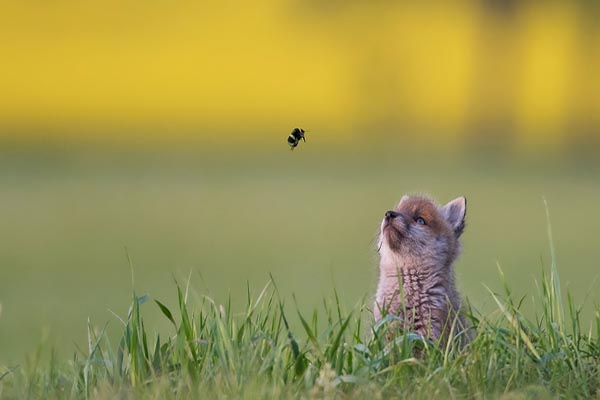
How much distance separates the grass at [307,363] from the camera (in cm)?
340

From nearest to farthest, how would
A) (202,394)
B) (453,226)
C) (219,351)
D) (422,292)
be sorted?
(202,394), (219,351), (422,292), (453,226)

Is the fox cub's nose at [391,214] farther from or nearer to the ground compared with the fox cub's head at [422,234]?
farther from the ground

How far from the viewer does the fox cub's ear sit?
494 centimetres

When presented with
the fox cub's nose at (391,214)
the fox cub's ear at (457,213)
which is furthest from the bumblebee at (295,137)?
the fox cub's ear at (457,213)

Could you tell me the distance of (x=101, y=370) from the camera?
3812 mm

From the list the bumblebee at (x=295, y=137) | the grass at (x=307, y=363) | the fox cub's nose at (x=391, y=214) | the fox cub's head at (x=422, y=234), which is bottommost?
the grass at (x=307, y=363)

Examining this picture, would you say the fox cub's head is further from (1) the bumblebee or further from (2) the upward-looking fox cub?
(1) the bumblebee

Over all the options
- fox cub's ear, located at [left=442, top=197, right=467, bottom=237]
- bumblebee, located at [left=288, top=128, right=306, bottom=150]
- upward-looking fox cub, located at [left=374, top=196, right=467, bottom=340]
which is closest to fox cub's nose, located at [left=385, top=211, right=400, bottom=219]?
upward-looking fox cub, located at [left=374, top=196, right=467, bottom=340]

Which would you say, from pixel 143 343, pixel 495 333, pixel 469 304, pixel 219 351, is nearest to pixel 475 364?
pixel 495 333

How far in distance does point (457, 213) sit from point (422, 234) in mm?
304

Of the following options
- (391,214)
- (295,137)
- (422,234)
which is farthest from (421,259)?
(295,137)

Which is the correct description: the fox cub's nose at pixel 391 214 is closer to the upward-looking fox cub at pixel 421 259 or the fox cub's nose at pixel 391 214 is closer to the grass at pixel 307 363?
the upward-looking fox cub at pixel 421 259

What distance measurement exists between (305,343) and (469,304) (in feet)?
2.61

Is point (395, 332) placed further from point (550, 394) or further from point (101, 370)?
point (101, 370)
